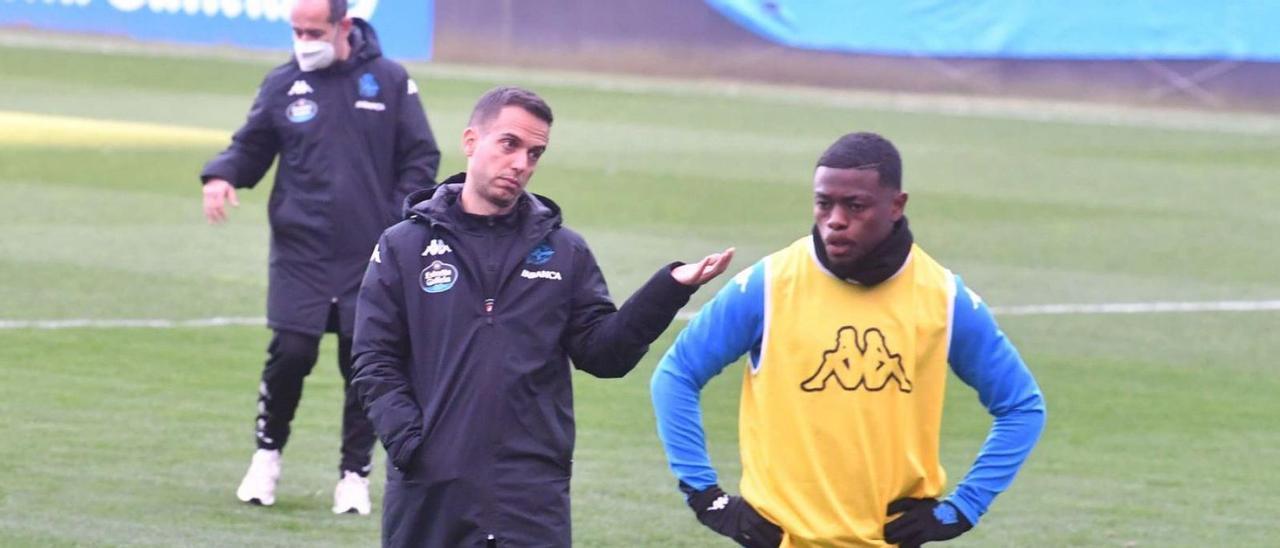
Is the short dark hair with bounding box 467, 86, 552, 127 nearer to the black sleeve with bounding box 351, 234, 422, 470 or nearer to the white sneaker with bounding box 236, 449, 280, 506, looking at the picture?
the black sleeve with bounding box 351, 234, 422, 470

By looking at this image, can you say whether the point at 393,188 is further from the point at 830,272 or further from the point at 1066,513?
the point at 830,272

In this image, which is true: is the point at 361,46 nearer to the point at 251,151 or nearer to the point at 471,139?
the point at 251,151

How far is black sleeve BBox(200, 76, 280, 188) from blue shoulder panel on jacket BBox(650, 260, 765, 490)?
367cm

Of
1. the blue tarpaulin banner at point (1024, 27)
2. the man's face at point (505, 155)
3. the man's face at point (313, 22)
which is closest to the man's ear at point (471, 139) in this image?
the man's face at point (505, 155)

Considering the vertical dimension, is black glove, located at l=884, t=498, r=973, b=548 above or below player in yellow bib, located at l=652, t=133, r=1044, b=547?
below

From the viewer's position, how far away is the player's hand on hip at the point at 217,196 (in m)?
8.18

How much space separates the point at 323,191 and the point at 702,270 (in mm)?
3515

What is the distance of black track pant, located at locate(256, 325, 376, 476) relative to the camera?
821cm

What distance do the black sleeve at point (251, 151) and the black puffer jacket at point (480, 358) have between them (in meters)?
3.10

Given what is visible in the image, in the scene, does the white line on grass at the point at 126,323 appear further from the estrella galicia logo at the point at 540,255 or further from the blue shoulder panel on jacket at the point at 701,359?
the blue shoulder panel on jacket at the point at 701,359

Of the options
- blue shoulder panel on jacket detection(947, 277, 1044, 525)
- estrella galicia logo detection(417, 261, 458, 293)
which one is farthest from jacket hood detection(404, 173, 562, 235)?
blue shoulder panel on jacket detection(947, 277, 1044, 525)

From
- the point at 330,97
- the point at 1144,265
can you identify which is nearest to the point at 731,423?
the point at 330,97

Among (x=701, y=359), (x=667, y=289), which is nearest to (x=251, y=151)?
(x=667, y=289)

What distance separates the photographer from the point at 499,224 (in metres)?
5.32
